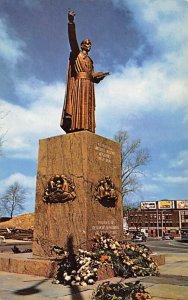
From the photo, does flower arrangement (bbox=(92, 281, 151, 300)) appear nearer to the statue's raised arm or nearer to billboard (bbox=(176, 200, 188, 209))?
the statue's raised arm

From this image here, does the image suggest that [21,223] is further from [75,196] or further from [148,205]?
[148,205]

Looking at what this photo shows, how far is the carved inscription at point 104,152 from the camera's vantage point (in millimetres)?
9031

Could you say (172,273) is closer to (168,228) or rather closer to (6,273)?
(6,273)

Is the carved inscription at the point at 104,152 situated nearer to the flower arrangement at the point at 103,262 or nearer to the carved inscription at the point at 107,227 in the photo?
the carved inscription at the point at 107,227

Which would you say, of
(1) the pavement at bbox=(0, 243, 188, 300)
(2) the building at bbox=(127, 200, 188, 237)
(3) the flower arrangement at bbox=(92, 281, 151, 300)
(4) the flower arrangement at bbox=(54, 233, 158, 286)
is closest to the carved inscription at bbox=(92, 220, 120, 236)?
(4) the flower arrangement at bbox=(54, 233, 158, 286)

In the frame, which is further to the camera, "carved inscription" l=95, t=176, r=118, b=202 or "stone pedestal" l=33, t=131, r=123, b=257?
"carved inscription" l=95, t=176, r=118, b=202

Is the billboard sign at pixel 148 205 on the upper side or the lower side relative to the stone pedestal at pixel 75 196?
upper

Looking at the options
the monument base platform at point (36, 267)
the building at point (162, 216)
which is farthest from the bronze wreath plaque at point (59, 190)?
the building at point (162, 216)

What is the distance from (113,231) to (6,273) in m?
2.92

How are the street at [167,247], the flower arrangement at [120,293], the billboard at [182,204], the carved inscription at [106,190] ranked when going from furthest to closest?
the billboard at [182,204] → the street at [167,247] → the carved inscription at [106,190] → the flower arrangement at [120,293]

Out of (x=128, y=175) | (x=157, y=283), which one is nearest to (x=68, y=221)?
(x=157, y=283)

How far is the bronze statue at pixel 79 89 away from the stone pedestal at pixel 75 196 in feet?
2.45

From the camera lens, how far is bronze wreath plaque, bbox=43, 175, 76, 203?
838cm

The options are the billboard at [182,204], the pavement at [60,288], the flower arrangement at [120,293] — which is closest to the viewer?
the flower arrangement at [120,293]
